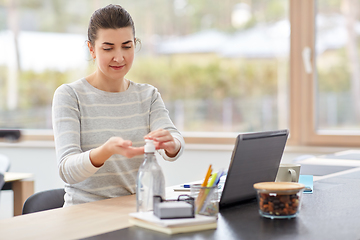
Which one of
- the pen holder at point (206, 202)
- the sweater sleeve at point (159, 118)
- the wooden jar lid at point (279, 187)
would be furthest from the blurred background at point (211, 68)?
the pen holder at point (206, 202)

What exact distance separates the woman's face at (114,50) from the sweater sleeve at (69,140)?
0.16 meters

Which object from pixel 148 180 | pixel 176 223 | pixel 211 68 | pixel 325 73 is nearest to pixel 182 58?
pixel 211 68

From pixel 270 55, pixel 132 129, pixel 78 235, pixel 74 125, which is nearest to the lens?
pixel 78 235

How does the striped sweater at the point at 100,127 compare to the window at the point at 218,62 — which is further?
the window at the point at 218,62

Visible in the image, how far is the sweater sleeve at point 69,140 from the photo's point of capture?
141 cm

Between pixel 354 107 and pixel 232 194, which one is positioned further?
pixel 354 107

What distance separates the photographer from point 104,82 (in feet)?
5.82

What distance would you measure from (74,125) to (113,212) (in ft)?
1.39

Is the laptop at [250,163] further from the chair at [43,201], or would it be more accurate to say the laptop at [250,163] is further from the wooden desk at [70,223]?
the chair at [43,201]

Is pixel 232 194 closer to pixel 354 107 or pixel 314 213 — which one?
pixel 314 213

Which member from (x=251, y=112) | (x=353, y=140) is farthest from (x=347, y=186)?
(x=251, y=112)

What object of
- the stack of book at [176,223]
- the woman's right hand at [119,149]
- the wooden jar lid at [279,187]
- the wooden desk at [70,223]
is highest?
the woman's right hand at [119,149]

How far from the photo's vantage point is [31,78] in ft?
13.3

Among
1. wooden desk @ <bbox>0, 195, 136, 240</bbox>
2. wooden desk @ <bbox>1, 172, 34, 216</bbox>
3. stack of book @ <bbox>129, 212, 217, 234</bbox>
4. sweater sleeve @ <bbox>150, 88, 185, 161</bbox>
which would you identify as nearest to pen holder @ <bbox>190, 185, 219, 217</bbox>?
stack of book @ <bbox>129, 212, 217, 234</bbox>
